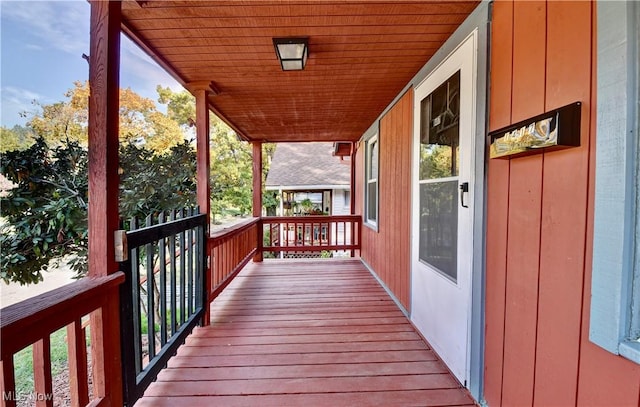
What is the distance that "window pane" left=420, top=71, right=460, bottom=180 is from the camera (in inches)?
75.5

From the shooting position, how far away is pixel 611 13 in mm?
887

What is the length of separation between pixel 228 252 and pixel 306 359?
1838mm

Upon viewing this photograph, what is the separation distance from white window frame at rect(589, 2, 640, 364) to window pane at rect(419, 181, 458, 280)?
95 centimetres

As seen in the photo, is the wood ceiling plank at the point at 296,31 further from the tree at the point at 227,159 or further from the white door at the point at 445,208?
the tree at the point at 227,159

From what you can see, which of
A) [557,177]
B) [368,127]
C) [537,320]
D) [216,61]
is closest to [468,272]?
[537,320]

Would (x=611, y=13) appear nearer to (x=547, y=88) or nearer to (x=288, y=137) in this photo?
(x=547, y=88)

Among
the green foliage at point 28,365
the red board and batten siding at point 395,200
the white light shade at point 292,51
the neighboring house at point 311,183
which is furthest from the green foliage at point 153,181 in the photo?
the neighboring house at point 311,183

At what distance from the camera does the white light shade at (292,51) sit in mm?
1952

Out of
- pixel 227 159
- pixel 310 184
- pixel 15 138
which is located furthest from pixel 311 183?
pixel 15 138

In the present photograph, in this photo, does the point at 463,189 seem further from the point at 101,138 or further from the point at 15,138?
the point at 15,138

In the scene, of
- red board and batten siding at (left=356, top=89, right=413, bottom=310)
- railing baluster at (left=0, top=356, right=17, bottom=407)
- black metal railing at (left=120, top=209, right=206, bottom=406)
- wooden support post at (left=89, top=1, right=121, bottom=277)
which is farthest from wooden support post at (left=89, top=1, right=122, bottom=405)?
red board and batten siding at (left=356, top=89, right=413, bottom=310)

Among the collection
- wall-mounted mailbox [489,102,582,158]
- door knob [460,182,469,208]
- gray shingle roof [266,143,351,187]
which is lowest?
door knob [460,182,469,208]

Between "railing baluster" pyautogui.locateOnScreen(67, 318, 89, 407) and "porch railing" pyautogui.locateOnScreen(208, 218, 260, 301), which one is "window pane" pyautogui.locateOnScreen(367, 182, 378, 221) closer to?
"porch railing" pyautogui.locateOnScreen(208, 218, 260, 301)

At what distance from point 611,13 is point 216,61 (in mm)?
2284
